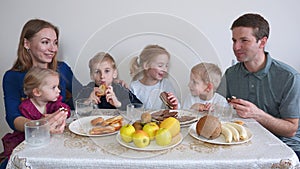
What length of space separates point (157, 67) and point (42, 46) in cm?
77

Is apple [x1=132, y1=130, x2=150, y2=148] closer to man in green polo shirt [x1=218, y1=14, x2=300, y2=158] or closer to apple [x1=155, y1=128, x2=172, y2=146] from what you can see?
apple [x1=155, y1=128, x2=172, y2=146]

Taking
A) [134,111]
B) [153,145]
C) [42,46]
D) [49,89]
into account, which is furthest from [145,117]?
[42,46]

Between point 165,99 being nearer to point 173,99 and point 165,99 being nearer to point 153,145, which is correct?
point 173,99

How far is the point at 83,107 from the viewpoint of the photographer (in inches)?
52.8

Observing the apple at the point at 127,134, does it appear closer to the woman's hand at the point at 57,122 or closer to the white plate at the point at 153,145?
the white plate at the point at 153,145

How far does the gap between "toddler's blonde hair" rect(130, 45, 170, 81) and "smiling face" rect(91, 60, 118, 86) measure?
81 millimetres

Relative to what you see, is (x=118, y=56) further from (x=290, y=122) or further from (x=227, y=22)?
(x=227, y=22)

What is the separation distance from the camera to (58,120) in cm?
118

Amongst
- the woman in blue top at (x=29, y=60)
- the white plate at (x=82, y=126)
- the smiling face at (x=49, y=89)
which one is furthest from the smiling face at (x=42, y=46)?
the white plate at (x=82, y=126)

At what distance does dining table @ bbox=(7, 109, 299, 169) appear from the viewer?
3.02ft

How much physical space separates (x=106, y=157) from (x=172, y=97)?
46 centimetres

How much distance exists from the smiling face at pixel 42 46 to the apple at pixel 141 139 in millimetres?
922

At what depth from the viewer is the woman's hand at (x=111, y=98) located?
135cm

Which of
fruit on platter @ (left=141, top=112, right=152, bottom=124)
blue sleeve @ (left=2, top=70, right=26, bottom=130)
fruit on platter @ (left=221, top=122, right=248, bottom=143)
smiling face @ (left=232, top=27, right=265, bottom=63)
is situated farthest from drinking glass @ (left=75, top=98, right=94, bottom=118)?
smiling face @ (left=232, top=27, right=265, bottom=63)
